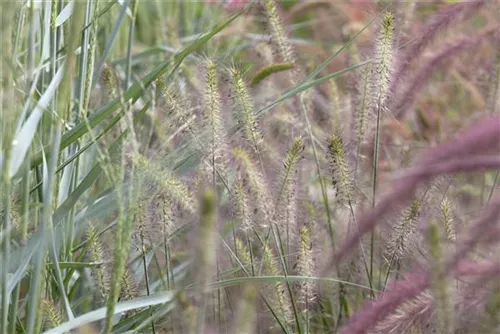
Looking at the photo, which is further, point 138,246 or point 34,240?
point 138,246

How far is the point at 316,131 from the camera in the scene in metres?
1.53

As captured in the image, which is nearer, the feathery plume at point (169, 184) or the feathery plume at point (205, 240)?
the feathery plume at point (205, 240)

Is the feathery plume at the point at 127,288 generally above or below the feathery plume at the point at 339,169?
below

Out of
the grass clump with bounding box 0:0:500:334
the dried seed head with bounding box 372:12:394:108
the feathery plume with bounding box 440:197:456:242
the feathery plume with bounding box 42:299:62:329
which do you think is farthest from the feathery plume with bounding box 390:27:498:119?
the feathery plume with bounding box 42:299:62:329

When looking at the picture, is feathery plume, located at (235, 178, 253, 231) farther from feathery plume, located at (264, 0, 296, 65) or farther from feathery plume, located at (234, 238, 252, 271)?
feathery plume, located at (264, 0, 296, 65)

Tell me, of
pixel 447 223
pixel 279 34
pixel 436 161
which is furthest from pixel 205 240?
pixel 279 34

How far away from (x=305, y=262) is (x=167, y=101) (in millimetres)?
232

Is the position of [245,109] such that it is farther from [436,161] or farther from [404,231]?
[436,161]

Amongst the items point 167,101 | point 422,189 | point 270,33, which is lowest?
point 422,189

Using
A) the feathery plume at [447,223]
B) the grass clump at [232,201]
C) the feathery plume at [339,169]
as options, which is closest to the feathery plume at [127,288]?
the grass clump at [232,201]

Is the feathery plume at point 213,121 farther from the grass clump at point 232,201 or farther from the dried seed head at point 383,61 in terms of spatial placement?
the dried seed head at point 383,61

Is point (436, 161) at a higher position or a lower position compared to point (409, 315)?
higher

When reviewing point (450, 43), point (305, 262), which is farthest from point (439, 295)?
point (450, 43)

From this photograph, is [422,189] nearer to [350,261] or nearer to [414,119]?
[350,261]
